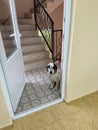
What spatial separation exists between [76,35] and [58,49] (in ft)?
9.35

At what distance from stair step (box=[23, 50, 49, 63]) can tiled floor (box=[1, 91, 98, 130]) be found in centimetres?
162

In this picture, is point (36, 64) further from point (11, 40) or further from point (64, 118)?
point (64, 118)

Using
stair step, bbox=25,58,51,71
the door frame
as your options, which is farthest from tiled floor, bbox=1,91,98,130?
stair step, bbox=25,58,51,71

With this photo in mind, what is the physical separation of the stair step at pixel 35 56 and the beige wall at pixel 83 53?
5.32ft

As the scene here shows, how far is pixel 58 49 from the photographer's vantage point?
4492 mm

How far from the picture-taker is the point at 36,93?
2424mm

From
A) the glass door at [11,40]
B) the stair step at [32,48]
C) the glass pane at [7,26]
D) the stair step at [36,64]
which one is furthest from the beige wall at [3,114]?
the stair step at [32,48]

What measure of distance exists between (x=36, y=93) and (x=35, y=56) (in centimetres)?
129

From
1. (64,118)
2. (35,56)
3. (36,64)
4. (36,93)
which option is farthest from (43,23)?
(64,118)

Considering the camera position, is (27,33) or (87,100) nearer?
(87,100)

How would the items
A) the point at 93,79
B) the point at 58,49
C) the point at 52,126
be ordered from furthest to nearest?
the point at 58,49 → the point at 93,79 → the point at 52,126

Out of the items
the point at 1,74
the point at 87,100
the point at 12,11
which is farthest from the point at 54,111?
the point at 12,11

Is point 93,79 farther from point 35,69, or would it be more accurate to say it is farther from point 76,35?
point 35,69

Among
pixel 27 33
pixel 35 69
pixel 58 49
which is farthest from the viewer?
pixel 58 49
